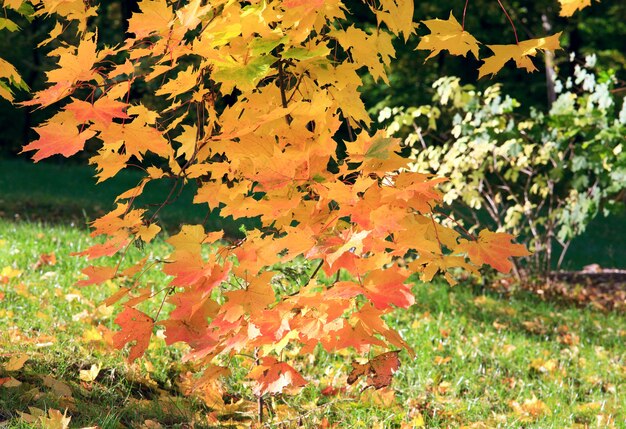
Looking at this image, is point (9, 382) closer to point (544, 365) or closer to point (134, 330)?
point (134, 330)

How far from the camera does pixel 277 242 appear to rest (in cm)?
178

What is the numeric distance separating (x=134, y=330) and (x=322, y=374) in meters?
1.54

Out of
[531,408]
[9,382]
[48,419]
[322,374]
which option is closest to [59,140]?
[48,419]

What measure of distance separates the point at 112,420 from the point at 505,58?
5.42 ft

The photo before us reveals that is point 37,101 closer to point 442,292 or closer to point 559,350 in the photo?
point 559,350

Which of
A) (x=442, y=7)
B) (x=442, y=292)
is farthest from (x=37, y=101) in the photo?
(x=442, y=7)

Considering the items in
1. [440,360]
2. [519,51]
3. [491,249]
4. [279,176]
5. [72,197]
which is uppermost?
[519,51]

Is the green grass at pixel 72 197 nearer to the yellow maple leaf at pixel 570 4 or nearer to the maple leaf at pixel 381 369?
the maple leaf at pixel 381 369

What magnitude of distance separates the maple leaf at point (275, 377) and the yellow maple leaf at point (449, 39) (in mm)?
918

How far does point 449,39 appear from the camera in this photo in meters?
1.82

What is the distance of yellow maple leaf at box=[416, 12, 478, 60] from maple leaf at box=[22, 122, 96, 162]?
87 cm

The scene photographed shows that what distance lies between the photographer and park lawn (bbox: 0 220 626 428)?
2.70 m

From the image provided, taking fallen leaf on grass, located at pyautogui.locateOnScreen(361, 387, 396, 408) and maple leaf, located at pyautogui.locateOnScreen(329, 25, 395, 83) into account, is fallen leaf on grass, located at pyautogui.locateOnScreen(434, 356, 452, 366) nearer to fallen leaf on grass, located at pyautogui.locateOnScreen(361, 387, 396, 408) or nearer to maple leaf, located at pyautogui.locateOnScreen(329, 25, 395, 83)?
fallen leaf on grass, located at pyautogui.locateOnScreen(361, 387, 396, 408)

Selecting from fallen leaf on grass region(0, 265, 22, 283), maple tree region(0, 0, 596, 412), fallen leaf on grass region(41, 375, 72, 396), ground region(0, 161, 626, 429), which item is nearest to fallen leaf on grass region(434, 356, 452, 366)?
ground region(0, 161, 626, 429)
